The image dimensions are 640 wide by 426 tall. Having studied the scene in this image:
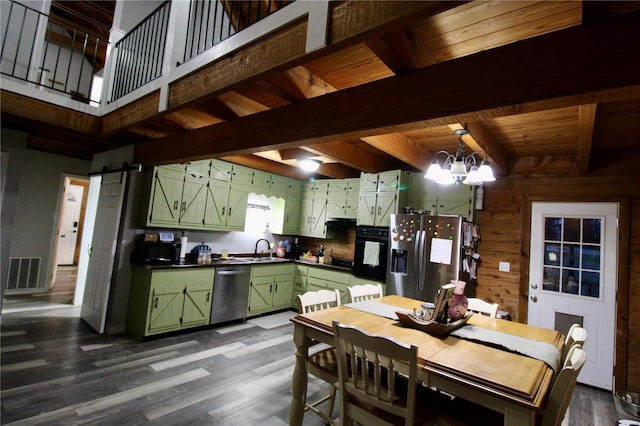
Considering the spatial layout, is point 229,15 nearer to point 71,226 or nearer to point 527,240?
point 527,240

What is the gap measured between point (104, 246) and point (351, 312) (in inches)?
135

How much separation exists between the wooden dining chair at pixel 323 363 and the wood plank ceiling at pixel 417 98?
131 cm

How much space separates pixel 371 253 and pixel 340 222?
39.7 inches

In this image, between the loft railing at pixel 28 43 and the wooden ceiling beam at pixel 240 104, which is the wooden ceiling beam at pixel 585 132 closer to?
the wooden ceiling beam at pixel 240 104

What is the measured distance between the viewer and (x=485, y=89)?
4.87 ft

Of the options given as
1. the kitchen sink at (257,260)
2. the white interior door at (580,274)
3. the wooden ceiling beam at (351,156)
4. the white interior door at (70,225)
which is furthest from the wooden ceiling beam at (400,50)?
the white interior door at (70,225)

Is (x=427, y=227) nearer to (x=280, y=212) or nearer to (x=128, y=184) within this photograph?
(x=280, y=212)

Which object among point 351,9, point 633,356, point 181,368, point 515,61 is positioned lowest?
point 181,368

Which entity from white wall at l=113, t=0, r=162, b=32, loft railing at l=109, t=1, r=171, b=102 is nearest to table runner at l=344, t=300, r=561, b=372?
loft railing at l=109, t=1, r=171, b=102

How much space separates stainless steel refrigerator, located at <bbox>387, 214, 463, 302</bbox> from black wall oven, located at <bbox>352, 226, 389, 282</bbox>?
0.16m

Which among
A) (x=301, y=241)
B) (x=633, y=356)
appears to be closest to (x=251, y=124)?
(x=301, y=241)

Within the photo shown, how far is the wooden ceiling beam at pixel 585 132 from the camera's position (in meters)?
1.92

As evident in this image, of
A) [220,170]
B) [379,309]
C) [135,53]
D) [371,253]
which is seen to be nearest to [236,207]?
[220,170]

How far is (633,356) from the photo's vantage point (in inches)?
122
